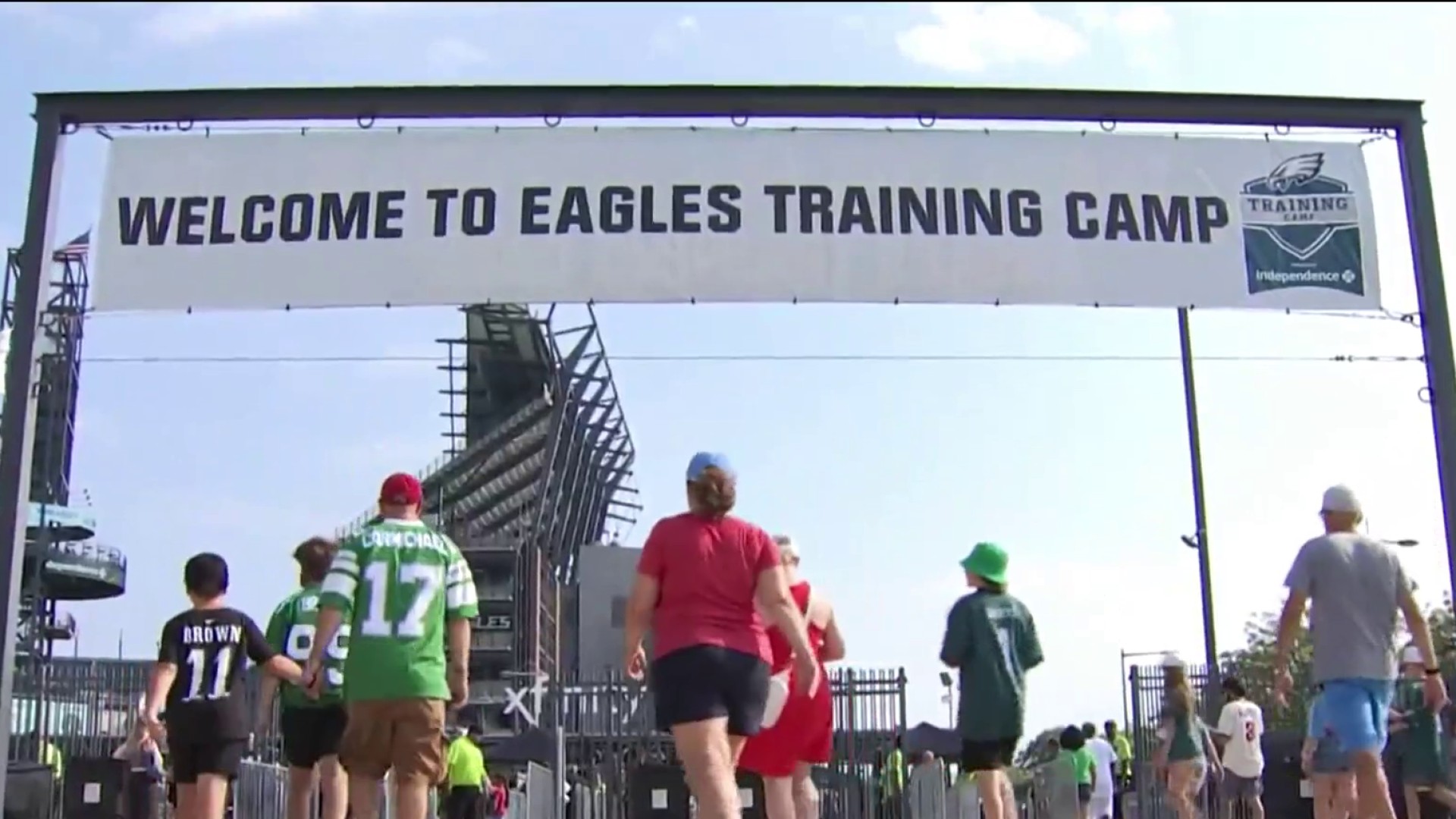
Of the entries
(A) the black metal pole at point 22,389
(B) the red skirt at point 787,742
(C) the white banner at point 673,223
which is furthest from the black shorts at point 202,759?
(C) the white banner at point 673,223

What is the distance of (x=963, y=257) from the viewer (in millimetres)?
10867

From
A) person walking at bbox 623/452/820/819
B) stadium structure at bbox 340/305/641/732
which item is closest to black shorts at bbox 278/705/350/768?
person walking at bbox 623/452/820/819

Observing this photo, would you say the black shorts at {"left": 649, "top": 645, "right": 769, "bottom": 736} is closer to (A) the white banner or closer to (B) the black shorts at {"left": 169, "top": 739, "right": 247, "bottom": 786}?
(B) the black shorts at {"left": 169, "top": 739, "right": 247, "bottom": 786}

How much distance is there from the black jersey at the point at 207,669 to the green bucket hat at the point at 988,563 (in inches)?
144

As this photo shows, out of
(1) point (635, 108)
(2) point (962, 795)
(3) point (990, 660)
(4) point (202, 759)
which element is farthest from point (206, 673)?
(2) point (962, 795)

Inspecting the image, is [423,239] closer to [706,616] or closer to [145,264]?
[145,264]

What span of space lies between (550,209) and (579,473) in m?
50.2

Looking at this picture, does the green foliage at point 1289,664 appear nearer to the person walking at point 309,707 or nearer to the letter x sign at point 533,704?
the person walking at point 309,707

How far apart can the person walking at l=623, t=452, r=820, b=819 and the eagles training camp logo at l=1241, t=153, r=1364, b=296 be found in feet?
18.5

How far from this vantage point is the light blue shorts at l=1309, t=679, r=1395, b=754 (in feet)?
26.1

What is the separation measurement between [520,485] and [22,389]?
50581 mm

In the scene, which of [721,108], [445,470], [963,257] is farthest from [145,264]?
[445,470]

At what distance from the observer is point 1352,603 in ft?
26.2

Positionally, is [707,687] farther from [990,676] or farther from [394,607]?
[990,676]
